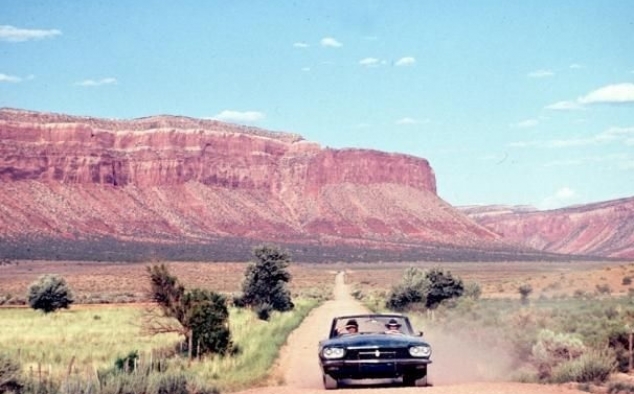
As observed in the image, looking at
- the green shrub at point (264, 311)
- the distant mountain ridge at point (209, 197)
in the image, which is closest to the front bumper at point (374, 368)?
the green shrub at point (264, 311)

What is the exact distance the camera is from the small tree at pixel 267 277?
180 feet

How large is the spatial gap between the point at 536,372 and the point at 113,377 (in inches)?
341

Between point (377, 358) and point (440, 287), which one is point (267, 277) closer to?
point (440, 287)

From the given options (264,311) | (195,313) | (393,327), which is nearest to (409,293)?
(264,311)

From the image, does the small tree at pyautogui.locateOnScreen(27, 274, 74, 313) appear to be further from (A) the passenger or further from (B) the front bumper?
(B) the front bumper

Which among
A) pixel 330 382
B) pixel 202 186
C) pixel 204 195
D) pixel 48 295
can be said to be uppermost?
pixel 202 186

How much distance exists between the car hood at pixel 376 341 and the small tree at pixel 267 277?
38.6 metres

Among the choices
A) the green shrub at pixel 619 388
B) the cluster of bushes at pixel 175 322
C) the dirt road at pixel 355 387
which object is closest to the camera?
the dirt road at pixel 355 387

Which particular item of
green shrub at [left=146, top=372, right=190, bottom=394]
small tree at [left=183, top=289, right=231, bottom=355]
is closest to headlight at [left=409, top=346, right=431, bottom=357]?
green shrub at [left=146, top=372, right=190, bottom=394]

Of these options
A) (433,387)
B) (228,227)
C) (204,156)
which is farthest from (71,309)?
(204,156)

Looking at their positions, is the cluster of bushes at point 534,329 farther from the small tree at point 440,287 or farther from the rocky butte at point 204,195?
the rocky butte at point 204,195

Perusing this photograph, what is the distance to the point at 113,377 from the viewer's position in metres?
16.2

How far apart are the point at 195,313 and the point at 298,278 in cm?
7832

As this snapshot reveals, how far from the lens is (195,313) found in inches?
1137
